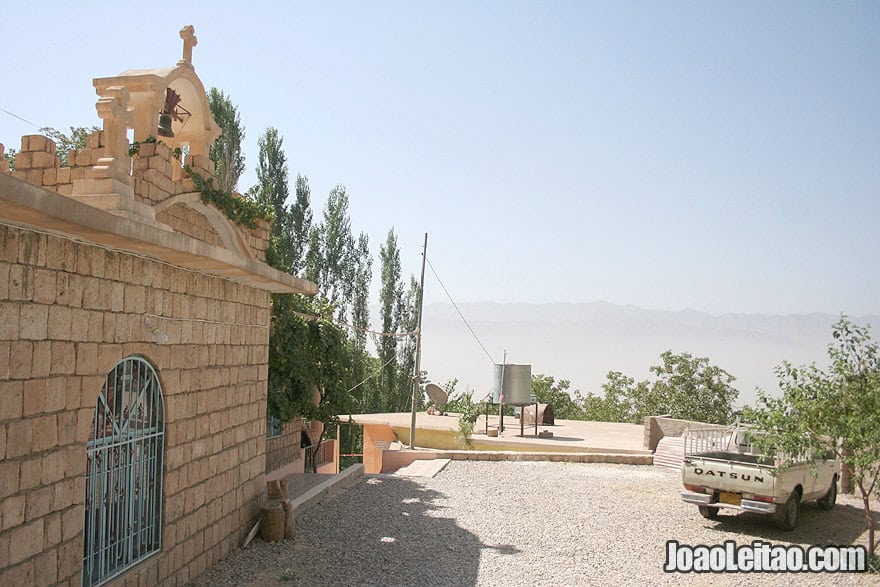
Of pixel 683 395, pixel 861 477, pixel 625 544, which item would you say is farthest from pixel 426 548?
pixel 683 395

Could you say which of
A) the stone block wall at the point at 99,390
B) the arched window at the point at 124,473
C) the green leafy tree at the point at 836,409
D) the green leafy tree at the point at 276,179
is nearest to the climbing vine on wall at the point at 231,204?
the stone block wall at the point at 99,390

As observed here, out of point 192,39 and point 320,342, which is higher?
point 192,39

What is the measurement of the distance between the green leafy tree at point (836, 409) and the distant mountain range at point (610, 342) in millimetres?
101905

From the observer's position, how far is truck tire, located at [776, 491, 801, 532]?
9188 millimetres

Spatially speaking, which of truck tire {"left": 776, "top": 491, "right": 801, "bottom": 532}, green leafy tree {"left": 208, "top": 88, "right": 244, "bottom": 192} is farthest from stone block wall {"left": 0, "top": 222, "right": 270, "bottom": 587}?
green leafy tree {"left": 208, "top": 88, "right": 244, "bottom": 192}

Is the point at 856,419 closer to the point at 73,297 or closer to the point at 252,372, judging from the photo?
the point at 252,372

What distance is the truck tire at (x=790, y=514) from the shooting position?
9.19 m

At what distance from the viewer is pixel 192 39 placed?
284 inches

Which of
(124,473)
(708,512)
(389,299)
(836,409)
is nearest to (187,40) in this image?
(124,473)

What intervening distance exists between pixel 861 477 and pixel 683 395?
2090cm

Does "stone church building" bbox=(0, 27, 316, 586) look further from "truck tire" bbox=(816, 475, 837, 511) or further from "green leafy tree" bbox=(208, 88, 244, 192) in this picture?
"green leafy tree" bbox=(208, 88, 244, 192)

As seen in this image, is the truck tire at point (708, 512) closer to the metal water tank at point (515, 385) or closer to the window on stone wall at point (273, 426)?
the window on stone wall at point (273, 426)

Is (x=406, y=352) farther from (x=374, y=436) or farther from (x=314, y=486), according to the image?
(x=314, y=486)

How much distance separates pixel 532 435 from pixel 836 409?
470 inches
